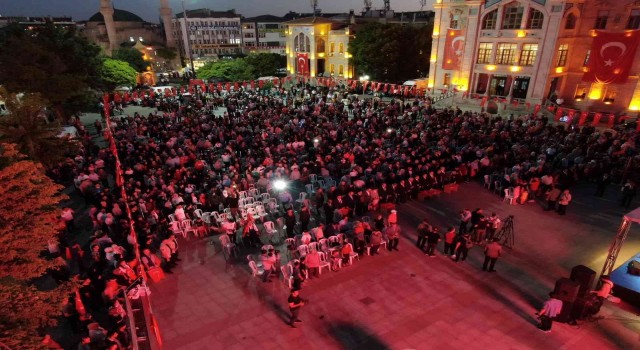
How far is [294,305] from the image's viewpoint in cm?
836

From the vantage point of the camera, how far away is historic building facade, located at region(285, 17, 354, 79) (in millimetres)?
48812

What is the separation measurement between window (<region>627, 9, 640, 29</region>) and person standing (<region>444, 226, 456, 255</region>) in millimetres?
26440

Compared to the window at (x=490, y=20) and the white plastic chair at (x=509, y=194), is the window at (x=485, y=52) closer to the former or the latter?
the window at (x=490, y=20)

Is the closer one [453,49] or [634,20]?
[634,20]

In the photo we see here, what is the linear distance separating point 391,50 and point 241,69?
21784 millimetres

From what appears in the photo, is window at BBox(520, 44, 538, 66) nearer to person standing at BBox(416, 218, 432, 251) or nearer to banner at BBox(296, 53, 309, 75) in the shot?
person standing at BBox(416, 218, 432, 251)

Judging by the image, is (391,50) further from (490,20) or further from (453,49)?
(490,20)

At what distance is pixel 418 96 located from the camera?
32844mm

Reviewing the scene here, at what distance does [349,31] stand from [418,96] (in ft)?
62.9

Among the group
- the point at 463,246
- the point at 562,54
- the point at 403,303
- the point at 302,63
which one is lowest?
the point at 403,303

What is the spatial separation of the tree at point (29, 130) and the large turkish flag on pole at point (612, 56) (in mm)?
34078

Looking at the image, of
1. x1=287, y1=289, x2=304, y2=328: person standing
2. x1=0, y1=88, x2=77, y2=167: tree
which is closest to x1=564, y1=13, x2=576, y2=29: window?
x1=287, y1=289, x2=304, y2=328: person standing

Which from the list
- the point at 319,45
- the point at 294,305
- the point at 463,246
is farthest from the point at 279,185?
the point at 319,45

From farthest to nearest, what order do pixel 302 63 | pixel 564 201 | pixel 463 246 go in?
pixel 302 63, pixel 564 201, pixel 463 246
